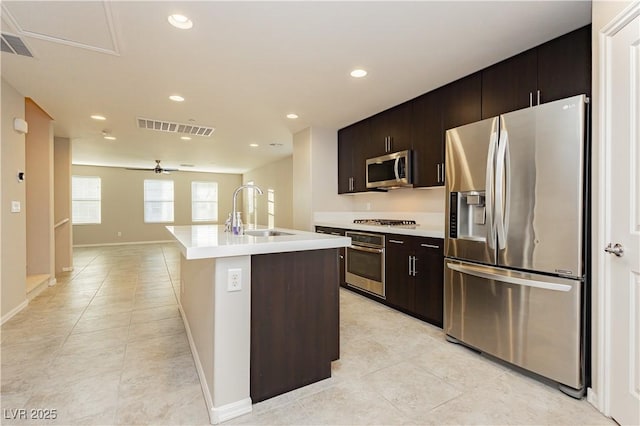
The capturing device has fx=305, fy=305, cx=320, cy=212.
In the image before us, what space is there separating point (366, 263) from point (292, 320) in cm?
208

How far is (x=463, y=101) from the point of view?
2.96m

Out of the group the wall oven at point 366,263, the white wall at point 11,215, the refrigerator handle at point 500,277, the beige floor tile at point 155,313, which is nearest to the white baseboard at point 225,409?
the beige floor tile at point 155,313

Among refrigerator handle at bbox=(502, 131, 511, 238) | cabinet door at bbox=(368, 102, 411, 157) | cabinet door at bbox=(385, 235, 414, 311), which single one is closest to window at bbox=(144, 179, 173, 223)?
cabinet door at bbox=(368, 102, 411, 157)

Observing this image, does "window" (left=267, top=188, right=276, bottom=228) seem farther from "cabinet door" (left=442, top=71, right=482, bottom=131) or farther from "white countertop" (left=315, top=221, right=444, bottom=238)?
"cabinet door" (left=442, top=71, right=482, bottom=131)

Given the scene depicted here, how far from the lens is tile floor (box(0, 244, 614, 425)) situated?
1.67m

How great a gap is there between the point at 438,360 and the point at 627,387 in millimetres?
1029

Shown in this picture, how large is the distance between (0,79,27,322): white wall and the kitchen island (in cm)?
248

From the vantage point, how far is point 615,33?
5.37ft

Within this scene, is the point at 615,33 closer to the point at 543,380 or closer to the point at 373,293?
the point at 543,380

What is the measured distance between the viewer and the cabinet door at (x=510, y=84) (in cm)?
241

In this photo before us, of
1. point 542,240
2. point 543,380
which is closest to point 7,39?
point 542,240

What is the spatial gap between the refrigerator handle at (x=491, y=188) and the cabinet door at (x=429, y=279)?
0.63 meters

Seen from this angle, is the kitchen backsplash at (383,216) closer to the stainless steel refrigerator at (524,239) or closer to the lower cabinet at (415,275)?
the lower cabinet at (415,275)

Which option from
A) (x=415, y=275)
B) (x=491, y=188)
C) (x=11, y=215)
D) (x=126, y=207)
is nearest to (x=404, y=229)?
(x=415, y=275)
